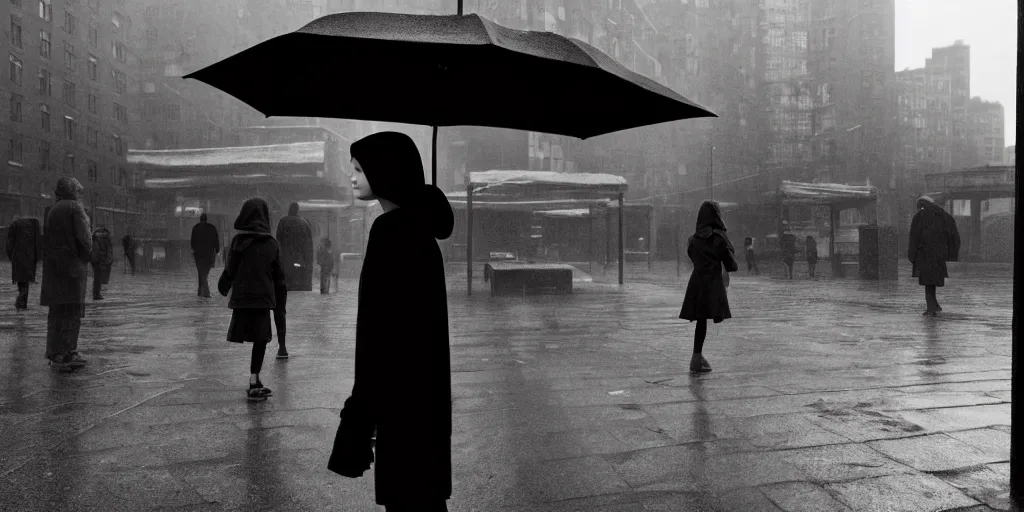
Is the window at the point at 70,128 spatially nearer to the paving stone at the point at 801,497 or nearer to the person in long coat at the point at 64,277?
the person in long coat at the point at 64,277

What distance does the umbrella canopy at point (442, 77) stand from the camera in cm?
301

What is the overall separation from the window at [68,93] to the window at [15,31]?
5227mm

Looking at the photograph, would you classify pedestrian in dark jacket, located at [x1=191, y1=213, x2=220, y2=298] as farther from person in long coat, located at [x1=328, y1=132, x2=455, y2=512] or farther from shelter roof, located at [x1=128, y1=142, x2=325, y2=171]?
person in long coat, located at [x1=328, y1=132, x2=455, y2=512]

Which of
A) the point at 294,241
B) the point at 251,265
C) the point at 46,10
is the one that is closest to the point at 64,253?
the point at 251,265

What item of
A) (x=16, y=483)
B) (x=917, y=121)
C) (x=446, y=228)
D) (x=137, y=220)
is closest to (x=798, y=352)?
(x=446, y=228)

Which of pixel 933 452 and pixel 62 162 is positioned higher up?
pixel 62 162

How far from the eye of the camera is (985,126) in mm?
71312

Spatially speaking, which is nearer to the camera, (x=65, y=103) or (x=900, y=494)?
(x=900, y=494)

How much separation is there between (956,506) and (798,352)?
4712 millimetres

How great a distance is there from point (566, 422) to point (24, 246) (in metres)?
10.8

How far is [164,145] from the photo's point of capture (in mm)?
49406

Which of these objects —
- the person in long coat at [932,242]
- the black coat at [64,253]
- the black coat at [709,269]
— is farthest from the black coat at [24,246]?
the person in long coat at [932,242]

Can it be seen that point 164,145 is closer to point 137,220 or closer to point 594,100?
point 137,220

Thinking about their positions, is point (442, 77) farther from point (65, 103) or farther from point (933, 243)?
point (65, 103)
